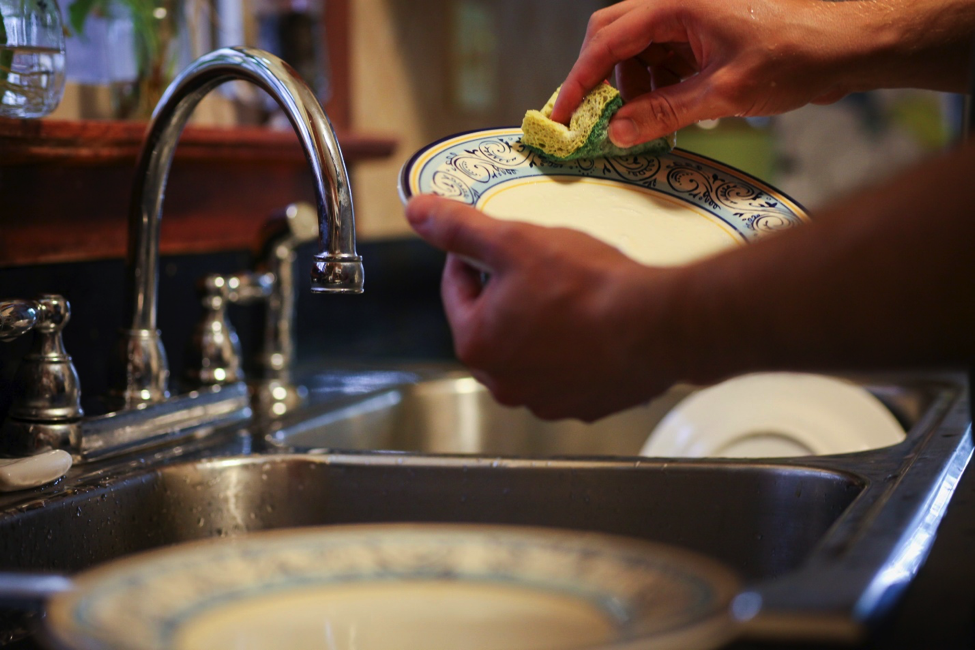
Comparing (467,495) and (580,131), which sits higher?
(580,131)

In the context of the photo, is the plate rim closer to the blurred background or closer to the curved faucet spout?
the curved faucet spout

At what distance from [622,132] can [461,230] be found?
24 cm

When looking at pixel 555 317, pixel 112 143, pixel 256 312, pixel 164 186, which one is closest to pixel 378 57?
pixel 256 312

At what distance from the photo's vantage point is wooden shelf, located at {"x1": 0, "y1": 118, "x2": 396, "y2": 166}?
33.4 inches

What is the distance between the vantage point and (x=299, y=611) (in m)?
0.37

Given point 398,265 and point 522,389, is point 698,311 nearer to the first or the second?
point 522,389

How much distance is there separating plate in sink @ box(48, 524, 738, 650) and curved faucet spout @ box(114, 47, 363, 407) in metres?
0.32

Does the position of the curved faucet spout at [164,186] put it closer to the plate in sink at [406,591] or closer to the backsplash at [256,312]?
the backsplash at [256,312]

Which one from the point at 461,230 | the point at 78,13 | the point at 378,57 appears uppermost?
the point at 378,57

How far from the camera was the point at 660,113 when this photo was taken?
0.75 m

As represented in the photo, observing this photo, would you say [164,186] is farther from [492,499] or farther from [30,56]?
[492,499]

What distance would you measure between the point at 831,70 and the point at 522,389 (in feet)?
1.41

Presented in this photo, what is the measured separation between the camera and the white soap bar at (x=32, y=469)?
2.21ft

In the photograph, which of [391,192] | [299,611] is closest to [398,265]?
[391,192]
